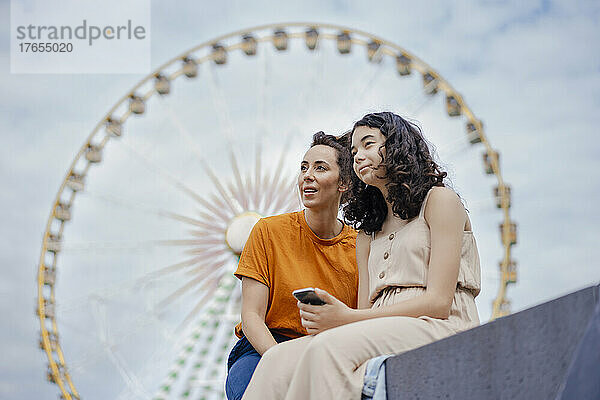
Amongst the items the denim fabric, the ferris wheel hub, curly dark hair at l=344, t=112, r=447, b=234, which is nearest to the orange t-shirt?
curly dark hair at l=344, t=112, r=447, b=234

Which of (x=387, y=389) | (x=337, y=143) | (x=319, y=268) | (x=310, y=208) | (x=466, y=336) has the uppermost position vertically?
(x=337, y=143)

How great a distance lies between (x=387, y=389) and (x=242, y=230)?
313 inches

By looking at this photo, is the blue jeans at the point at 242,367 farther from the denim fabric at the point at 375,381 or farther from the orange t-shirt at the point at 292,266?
the denim fabric at the point at 375,381

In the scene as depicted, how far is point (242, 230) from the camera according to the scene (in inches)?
392

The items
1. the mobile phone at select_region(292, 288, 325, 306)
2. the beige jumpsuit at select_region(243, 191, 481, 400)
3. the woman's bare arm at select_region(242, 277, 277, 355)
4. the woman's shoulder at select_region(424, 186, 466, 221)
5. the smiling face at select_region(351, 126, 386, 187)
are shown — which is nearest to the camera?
the beige jumpsuit at select_region(243, 191, 481, 400)

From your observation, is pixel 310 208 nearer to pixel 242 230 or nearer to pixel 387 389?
pixel 387 389

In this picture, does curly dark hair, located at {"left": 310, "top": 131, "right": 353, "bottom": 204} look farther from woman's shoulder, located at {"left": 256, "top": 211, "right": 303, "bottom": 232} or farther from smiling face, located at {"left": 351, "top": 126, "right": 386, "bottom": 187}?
smiling face, located at {"left": 351, "top": 126, "right": 386, "bottom": 187}

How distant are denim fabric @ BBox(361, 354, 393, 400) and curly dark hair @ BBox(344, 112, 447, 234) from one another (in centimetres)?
56

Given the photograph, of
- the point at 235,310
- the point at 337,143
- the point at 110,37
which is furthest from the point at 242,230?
the point at 337,143

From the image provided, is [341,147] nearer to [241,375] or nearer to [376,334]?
[241,375]

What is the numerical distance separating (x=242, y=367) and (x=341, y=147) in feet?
2.96

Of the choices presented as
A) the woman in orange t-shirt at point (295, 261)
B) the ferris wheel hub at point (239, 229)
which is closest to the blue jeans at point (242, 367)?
the woman in orange t-shirt at point (295, 261)

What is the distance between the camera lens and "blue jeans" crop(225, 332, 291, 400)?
287cm

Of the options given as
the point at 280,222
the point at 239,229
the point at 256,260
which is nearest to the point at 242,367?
the point at 256,260
